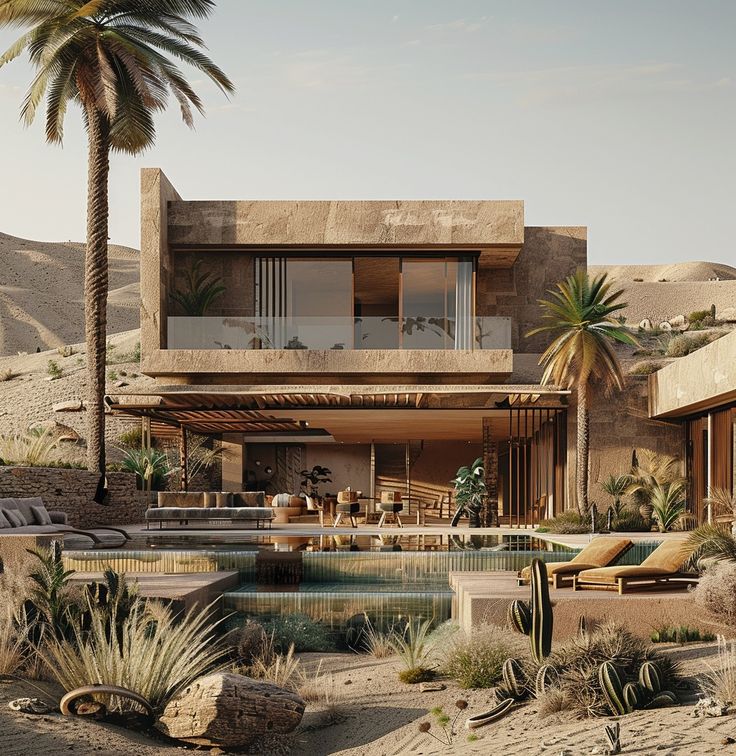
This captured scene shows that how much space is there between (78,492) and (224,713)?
13.1m

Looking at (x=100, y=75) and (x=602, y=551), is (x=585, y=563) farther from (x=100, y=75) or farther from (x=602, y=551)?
(x=100, y=75)

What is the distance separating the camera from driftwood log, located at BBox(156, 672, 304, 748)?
→ 271 inches

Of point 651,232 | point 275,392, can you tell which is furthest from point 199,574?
point 651,232

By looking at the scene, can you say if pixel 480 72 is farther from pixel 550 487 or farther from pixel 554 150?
pixel 550 487

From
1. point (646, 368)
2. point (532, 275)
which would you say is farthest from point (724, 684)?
point (646, 368)

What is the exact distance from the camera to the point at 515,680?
716 cm

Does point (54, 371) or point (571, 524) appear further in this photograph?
point (54, 371)

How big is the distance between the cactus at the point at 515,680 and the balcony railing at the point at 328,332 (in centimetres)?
1475

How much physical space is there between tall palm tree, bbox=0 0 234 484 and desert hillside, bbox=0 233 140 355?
145 feet

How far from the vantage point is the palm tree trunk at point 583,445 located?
64.6 feet

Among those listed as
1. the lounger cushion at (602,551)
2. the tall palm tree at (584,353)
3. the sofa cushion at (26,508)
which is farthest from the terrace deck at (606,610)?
the tall palm tree at (584,353)

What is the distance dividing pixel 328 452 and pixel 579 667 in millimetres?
24488

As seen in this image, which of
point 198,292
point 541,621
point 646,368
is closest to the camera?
point 541,621

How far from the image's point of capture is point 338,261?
2302cm
